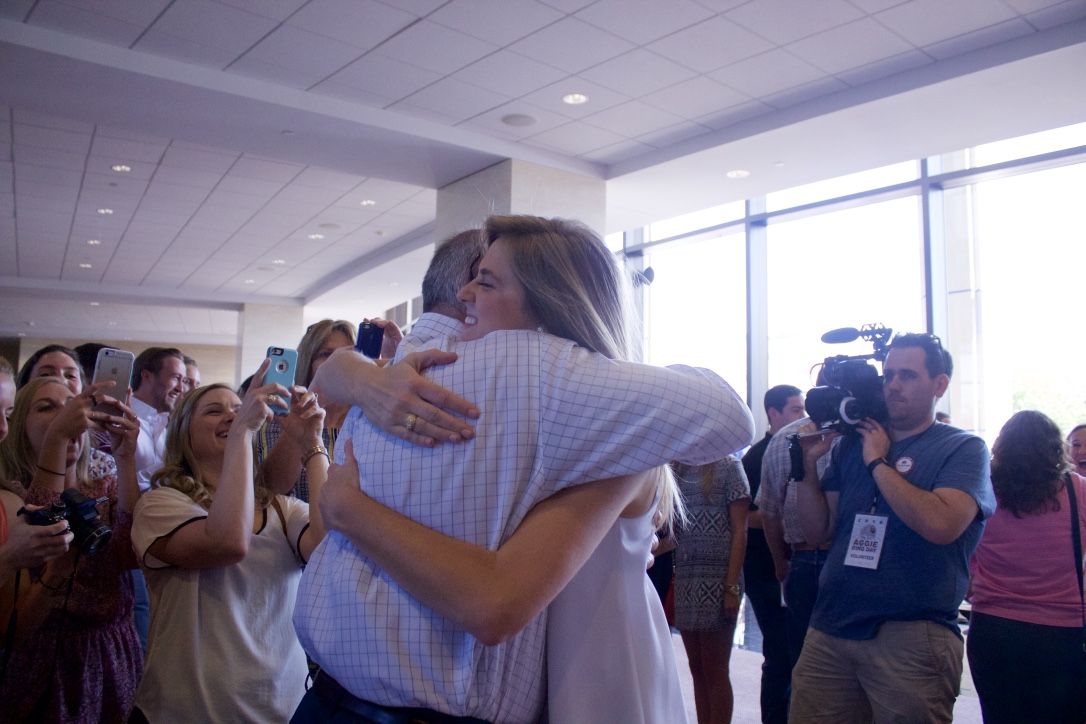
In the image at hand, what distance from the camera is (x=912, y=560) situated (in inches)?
93.0

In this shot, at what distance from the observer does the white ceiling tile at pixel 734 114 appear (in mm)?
5793

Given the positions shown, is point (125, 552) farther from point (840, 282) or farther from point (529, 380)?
point (840, 282)

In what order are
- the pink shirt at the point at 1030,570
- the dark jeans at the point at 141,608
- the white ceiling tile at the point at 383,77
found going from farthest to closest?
1. the white ceiling tile at the point at 383,77
2. the dark jeans at the point at 141,608
3. the pink shirt at the point at 1030,570

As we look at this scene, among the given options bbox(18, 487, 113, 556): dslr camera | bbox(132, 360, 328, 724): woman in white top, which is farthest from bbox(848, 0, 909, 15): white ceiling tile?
bbox(18, 487, 113, 556): dslr camera

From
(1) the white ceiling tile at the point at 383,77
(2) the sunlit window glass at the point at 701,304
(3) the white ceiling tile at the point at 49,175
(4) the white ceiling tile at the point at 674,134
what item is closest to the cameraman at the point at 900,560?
(1) the white ceiling tile at the point at 383,77

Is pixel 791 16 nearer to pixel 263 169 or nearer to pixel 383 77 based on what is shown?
pixel 383 77

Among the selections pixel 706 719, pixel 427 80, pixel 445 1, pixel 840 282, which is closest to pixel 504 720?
pixel 706 719

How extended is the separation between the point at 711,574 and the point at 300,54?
3897mm

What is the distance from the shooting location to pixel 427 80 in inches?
214

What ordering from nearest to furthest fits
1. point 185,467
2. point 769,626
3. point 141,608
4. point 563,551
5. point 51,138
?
point 563,551
point 185,467
point 141,608
point 769,626
point 51,138

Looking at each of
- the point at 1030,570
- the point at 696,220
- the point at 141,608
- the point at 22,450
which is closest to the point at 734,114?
the point at 696,220

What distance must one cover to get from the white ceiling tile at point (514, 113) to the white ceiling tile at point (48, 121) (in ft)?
9.79

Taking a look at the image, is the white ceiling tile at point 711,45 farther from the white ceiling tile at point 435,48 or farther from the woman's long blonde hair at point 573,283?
the woman's long blonde hair at point 573,283

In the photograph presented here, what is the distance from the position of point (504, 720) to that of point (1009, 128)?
244 inches
